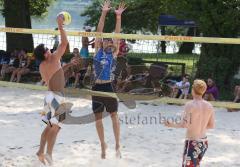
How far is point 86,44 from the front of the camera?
10984 millimetres

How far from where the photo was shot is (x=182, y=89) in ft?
32.6

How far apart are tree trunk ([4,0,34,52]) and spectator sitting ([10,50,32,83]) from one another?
9.57 feet

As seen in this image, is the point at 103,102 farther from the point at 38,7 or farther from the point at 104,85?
the point at 38,7

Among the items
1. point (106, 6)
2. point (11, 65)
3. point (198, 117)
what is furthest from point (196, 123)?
point (11, 65)

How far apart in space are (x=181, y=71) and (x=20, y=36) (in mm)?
5925

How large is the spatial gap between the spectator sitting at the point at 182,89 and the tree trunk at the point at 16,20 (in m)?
6.56

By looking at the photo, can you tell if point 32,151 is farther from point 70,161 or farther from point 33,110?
point 33,110

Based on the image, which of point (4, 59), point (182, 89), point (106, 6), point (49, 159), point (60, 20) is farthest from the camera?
point (4, 59)

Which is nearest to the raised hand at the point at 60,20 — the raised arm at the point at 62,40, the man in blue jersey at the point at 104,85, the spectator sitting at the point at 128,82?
the raised arm at the point at 62,40

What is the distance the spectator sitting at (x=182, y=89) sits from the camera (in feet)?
32.5

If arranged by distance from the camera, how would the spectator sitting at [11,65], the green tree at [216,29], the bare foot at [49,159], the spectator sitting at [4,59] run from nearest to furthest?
the bare foot at [49,159], the green tree at [216,29], the spectator sitting at [11,65], the spectator sitting at [4,59]

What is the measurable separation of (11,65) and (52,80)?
728 cm

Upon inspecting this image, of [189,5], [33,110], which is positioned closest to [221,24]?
[189,5]

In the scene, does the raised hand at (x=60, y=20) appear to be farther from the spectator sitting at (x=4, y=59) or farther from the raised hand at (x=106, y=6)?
the spectator sitting at (x=4, y=59)
